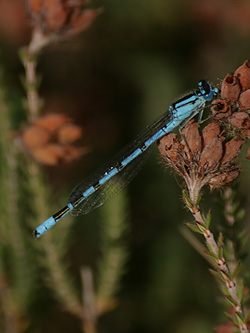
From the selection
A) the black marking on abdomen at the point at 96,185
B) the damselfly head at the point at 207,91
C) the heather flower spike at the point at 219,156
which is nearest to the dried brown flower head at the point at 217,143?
the heather flower spike at the point at 219,156

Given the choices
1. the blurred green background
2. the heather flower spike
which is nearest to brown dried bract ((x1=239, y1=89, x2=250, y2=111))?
the heather flower spike

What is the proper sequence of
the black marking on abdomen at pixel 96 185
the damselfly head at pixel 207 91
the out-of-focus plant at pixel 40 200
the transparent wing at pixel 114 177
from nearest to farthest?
1. the damselfly head at pixel 207 91
2. the out-of-focus plant at pixel 40 200
3. the transparent wing at pixel 114 177
4. the black marking on abdomen at pixel 96 185

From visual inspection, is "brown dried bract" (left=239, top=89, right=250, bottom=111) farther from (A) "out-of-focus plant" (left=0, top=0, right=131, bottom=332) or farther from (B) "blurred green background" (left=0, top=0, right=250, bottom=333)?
(B) "blurred green background" (left=0, top=0, right=250, bottom=333)

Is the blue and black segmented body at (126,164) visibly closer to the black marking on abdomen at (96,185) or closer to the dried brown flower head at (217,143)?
the black marking on abdomen at (96,185)

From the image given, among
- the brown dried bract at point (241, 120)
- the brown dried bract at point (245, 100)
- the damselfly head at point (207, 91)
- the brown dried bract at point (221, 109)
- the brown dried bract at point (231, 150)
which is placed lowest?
the brown dried bract at point (231, 150)

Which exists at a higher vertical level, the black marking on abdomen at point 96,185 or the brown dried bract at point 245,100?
the black marking on abdomen at point 96,185

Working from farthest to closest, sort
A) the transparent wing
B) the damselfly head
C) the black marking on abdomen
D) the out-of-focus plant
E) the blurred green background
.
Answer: the blurred green background < the black marking on abdomen < the transparent wing < the out-of-focus plant < the damselfly head

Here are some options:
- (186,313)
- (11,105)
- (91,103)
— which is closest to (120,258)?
(186,313)
